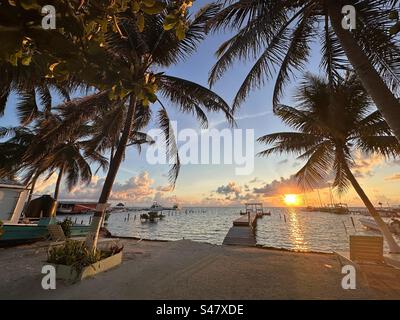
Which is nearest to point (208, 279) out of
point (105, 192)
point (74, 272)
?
point (74, 272)

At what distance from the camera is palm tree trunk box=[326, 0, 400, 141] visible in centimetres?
429

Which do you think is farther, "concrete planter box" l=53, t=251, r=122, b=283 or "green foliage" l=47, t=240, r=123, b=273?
"green foliage" l=47, t=240, r=123, b=273

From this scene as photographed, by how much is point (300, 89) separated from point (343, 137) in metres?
3.34

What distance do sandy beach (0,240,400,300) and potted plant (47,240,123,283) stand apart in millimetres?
208

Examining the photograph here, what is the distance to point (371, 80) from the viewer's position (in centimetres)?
460

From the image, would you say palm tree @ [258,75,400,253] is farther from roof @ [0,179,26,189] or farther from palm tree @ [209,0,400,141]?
roof @ [0,179,26,189]

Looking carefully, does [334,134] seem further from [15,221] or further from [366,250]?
[15,221]

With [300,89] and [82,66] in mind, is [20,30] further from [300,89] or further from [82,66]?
[300,89]

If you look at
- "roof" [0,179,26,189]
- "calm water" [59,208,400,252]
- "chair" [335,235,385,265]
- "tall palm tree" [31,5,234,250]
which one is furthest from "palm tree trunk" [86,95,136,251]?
"calm water" [59,208,400,252]

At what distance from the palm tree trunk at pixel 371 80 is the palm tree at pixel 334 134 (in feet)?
16.5

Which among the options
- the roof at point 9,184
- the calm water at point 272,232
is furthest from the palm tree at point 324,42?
the calm water at point 272,232

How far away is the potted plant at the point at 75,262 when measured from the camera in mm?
5863

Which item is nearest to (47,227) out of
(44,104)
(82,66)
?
(44,104)

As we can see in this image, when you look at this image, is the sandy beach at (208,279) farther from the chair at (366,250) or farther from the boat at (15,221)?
the boat at (15,221)
